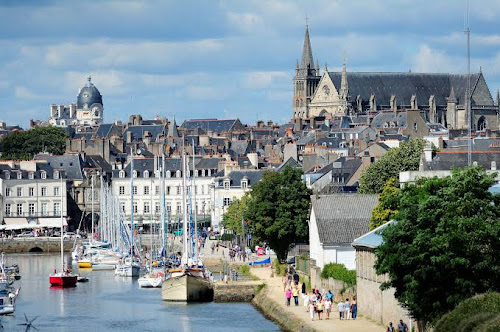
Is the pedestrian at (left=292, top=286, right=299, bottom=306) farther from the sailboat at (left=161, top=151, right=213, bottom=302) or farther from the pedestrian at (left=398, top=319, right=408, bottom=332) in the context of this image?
the pedestrian at (left=398, top=319, right=408, bottom=332)

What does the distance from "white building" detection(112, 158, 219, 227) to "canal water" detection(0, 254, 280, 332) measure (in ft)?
166

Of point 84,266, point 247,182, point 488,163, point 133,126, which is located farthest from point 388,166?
point 133,126

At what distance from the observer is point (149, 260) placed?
265ft

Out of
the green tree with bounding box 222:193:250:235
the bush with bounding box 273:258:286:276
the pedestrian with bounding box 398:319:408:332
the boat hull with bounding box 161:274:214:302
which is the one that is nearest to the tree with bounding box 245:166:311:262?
the bush with bounding box 273:258:286:276

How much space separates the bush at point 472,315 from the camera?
32312 mm

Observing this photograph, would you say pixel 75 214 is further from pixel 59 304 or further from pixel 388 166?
pixel 59 304

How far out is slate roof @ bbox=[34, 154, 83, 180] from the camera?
127 metres

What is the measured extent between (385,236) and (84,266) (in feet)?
164

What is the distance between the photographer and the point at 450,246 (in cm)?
3628

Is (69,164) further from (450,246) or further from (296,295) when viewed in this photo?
(450,246)

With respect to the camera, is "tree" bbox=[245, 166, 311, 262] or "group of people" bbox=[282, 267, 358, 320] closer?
"group of people" bbox=[282, 267, 358, 320]

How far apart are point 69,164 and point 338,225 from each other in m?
74.1

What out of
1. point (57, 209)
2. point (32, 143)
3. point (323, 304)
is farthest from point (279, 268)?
point (32, 143)

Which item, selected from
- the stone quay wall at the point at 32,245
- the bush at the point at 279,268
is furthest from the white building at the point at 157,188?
the bush at the point at 279,268
